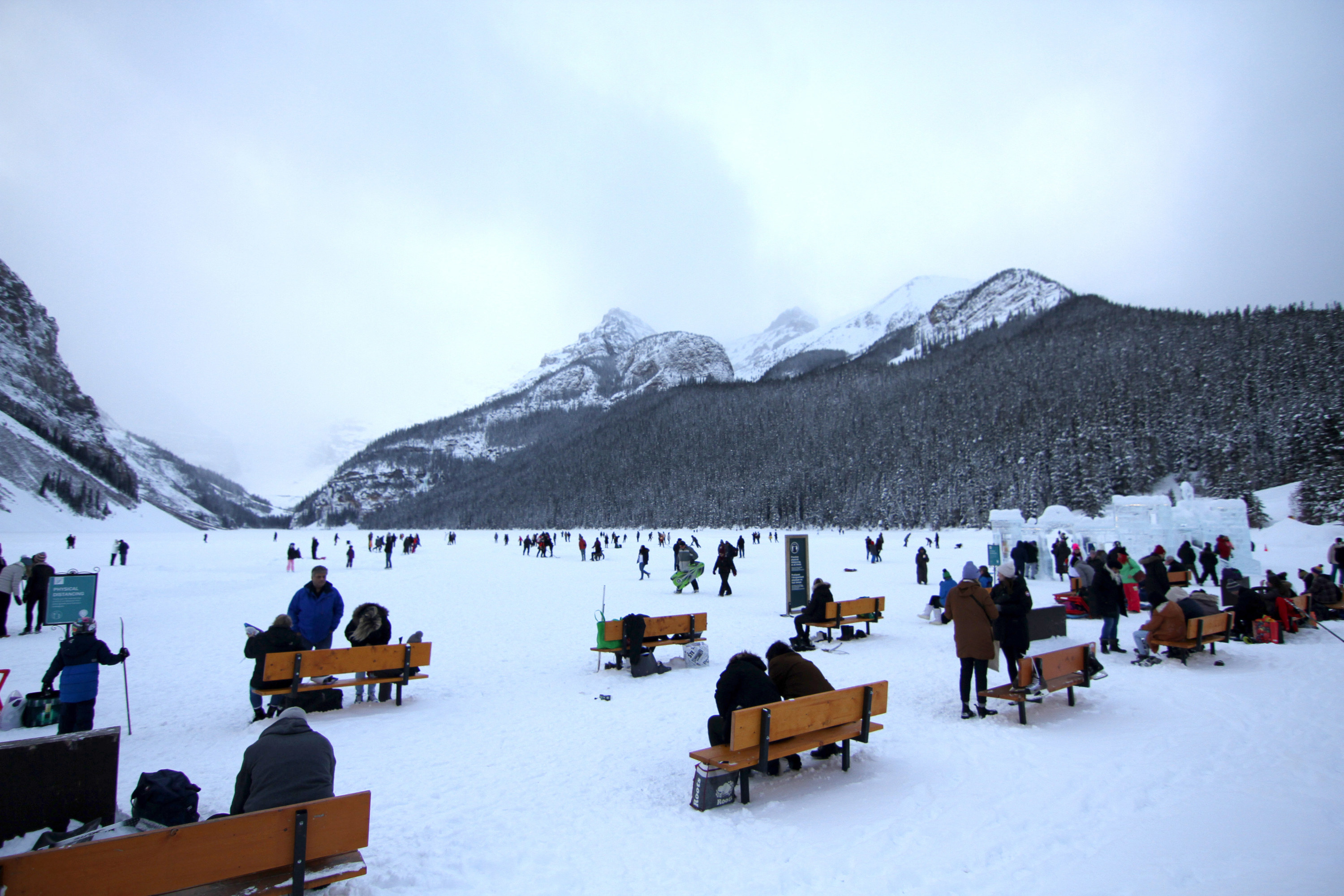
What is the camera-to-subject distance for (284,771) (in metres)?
3.73

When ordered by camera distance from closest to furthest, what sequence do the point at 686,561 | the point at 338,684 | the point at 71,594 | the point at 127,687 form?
1. the point at 338,684
2. the point at 127,687
3. the point at 71,594
4. the point at 686,561

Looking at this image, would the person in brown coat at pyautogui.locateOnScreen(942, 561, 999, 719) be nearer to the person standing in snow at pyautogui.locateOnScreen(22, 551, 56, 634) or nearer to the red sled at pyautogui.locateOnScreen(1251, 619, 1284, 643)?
the red sled at pyautogui.locateOnScreen(1251, 619, 1284, 643)

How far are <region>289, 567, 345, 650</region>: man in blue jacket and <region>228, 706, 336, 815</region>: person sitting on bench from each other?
486 cm

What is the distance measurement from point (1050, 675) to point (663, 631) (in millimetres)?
5646

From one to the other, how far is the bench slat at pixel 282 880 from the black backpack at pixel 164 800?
0.95 meters

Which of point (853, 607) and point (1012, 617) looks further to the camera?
point (853, 607)

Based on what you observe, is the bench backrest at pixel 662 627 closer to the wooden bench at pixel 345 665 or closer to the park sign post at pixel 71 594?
the wooden bench at pixel 345 665

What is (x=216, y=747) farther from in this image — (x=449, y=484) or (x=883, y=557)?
(x=449, y=484)

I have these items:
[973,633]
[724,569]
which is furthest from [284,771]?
[724,569]

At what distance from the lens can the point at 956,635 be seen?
282 inches

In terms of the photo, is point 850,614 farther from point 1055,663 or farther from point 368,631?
point 368,631

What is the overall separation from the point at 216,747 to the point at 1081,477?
75.3 m

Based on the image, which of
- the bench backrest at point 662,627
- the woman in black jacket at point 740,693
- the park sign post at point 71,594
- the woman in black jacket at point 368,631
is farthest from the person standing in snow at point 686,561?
the woman in black jacket at point 740,693

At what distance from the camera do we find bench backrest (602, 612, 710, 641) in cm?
1005
